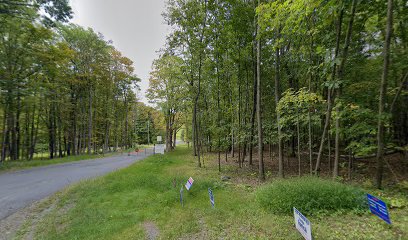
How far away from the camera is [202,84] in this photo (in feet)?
49.6

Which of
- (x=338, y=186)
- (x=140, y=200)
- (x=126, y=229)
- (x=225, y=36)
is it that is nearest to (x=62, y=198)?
(x=140, y=200)

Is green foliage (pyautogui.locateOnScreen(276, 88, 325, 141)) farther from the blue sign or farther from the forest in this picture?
the forest

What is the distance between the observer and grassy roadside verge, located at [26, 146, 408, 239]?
318 centimetres

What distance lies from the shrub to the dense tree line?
173cm

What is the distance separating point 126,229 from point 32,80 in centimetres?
1639

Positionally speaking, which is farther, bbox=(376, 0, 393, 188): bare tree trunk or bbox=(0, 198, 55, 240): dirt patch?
bbox=(376, 0, 393, 188): bare tree trunk

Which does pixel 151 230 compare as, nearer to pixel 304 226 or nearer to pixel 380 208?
pixel 304 226

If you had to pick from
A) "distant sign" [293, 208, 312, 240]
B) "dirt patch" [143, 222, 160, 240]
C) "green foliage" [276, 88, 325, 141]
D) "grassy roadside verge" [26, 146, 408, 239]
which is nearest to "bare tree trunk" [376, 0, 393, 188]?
"green foliage" [276, 88, 325, 141]

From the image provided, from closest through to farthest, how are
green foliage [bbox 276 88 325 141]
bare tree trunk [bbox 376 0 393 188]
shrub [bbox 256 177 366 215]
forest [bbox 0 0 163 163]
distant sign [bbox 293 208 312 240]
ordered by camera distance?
distant sign [bbox 293 208 312 240] → shrub [bbox 256 177 366 215] → bare tree trunk [bbox 376 0 393 188] → green foliage [bbox 276 88 325 141] → forest [bbox 0 0 163 163]

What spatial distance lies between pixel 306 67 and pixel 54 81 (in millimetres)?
21281

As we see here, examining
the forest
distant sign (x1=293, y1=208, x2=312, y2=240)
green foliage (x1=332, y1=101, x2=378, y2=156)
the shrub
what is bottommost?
the shrub

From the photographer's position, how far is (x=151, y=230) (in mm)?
3842

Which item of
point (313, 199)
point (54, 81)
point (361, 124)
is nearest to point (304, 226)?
point (313, 199)

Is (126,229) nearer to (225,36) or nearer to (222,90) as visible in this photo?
(225,36)
